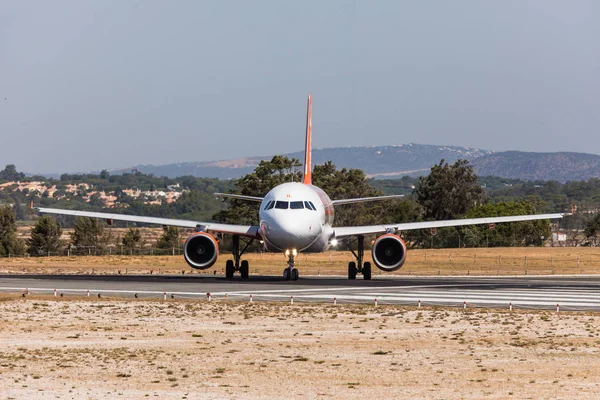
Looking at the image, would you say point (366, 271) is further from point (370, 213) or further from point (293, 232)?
point (370, 213)

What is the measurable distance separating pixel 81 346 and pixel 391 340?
7.72m

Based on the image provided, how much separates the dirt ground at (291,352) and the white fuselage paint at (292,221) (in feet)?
36.4

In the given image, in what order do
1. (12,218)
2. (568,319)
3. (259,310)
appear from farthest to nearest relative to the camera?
1. (12,218)
2. (259,310)
3. (568,319)

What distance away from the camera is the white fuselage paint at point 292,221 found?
44875 mm

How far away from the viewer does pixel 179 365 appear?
834 inches

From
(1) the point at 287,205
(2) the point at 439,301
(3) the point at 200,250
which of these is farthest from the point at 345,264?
(2) the point at 439,301

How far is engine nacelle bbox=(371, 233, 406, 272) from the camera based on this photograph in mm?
48263

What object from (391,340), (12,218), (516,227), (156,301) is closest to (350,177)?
(516,227)

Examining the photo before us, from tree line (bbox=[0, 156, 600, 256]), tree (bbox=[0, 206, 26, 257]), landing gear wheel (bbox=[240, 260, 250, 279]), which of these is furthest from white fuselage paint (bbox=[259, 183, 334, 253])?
tree (bbox=[0, 206, 26, 257])

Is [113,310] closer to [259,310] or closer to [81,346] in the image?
[259,310]

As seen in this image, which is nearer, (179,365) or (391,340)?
(179,365)

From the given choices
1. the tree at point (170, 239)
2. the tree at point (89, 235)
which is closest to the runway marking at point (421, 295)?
the tree at point (170, 239)

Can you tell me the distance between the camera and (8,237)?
11206cm

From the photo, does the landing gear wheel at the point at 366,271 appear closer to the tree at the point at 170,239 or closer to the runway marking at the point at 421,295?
the runway marking at the point at 421,295
